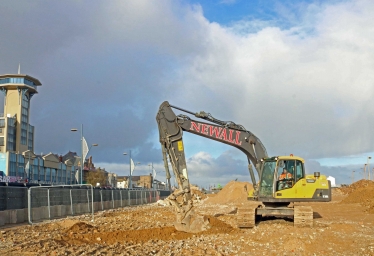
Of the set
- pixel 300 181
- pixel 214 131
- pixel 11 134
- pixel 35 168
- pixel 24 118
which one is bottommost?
pixel 300 181

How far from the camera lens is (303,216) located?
61.1 feet

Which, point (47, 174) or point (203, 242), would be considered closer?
point (203, 242)

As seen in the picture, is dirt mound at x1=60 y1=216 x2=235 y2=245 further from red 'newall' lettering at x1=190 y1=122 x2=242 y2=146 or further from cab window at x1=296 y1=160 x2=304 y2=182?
red 'newall' lettering at x1=190 y1=122 x2=242 y2=146

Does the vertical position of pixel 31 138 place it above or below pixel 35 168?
above

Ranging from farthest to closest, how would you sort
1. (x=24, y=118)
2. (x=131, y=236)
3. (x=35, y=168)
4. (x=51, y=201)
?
1. (x=24, y=118)
2. (x=35, y=168)
3. (x=51, y=201)
4. (x=131, y=236)

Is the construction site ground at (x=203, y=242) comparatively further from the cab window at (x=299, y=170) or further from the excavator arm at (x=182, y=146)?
the cab window at (x=299, y=170)

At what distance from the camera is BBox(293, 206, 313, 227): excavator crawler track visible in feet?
61.0

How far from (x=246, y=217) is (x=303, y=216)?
93.0 inches

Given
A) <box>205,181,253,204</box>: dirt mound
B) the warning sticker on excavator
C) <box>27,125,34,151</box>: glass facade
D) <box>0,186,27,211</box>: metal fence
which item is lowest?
<box>205,181,253,204</box>: dirt mound

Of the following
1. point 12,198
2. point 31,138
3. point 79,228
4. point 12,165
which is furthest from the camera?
point 31,138

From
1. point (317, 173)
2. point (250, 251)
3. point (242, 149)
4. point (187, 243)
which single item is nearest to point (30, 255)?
point (187, 243)

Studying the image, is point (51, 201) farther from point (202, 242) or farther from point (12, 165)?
point (12, 165)

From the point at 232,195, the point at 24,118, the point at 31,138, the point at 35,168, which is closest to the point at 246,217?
the point at 232,195

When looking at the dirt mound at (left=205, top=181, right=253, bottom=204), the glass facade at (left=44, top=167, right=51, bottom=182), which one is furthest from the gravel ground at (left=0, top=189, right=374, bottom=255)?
the glass facade at (left=44, top=167, right=51, bottom=182)
